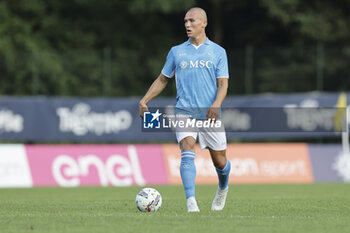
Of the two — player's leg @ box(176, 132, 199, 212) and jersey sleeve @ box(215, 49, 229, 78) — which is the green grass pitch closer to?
player's leg @ box(176, 132, 199, 212)

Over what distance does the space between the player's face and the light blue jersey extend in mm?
176

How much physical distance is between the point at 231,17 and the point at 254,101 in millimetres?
13762

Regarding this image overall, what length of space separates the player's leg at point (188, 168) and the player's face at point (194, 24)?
1.28 metres

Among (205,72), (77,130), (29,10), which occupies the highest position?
(205,72)

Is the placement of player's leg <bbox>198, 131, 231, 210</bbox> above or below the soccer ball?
above

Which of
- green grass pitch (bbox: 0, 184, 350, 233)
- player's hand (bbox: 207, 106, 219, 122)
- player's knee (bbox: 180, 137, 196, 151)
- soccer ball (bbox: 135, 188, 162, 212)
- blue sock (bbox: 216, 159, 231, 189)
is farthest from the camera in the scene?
blue sock (bbox: 216, 159, 231, 189)

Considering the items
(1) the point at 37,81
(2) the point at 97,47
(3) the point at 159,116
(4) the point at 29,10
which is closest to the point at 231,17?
(2) the point at 97,47

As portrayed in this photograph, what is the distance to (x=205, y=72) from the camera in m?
10.2

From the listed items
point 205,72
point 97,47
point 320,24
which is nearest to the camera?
point 205,72

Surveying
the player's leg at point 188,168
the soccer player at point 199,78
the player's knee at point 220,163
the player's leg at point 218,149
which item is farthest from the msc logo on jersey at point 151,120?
the player's knee at point 220,163

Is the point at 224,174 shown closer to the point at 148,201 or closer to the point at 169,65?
the point at 148,201

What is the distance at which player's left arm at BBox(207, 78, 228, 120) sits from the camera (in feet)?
32.5

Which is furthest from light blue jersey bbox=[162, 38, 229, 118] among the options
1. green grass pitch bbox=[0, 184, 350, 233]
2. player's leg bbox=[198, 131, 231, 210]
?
green grass pitch bbox=[0, 184, 350, 233]

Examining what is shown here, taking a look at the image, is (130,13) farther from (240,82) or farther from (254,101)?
(254,101)
